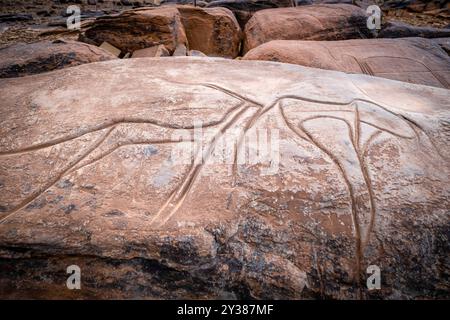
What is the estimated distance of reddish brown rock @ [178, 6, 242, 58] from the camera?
15.8ft

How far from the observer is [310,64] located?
3.53 m

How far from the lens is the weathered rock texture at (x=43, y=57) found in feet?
9.49

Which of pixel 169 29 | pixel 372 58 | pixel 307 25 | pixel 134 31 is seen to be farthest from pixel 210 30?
pixel 372 58

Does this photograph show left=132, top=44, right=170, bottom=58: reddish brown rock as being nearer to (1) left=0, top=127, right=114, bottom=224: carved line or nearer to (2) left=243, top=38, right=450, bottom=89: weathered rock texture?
(2) left=243, top=38, right=450, bottom=89: weathered rock texture

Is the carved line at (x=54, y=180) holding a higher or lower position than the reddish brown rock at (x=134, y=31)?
lower

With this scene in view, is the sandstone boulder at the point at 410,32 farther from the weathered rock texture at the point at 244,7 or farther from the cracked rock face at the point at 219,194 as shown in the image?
the cracked rock face at the point at 219,194

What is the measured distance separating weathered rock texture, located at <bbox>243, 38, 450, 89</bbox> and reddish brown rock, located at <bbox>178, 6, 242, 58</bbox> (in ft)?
4.54

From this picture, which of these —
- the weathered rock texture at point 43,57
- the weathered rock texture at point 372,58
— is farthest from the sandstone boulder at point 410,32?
the weathered rock texture at point 43,57

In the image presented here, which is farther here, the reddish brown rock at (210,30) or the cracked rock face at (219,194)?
the reddish brown rock at (210,30)

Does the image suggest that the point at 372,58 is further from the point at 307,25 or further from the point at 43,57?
the point at 43,57

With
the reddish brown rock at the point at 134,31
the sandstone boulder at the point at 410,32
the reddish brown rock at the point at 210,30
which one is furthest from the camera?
the sandstone boulder at the point at 410,32

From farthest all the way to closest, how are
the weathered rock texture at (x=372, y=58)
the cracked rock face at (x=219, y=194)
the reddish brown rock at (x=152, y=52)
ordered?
the reddish brown rock at (x=152, y=52)
the weathered rock texture at (x=372, y=58)
the cracked rock face at (x=219, y=194)

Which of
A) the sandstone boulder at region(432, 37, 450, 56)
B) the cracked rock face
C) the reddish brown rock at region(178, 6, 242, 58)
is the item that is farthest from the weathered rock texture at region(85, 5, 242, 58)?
the sandstone boulder at region(432, 37, 450, 56)

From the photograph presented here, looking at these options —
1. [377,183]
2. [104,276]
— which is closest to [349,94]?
[377,183]
